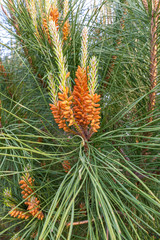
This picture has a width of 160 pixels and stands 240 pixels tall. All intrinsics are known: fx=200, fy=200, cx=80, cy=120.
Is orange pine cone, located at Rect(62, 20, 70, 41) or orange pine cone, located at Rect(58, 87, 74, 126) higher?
orange pine cone, located at Rect(62, 20, 70, 41)

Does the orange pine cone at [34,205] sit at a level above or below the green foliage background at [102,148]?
below

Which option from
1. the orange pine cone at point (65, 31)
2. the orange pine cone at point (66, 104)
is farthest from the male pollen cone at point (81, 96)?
the orange pine cone at point (65, 31)

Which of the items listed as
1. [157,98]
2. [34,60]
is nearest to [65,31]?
[34,60]

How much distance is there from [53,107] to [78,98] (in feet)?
0.19

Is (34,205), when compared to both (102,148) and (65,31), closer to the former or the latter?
(102,148)

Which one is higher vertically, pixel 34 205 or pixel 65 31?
pixel 65 31

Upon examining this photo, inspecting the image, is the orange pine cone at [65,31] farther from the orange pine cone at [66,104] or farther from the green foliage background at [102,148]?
the orange pine cone at [66,104]

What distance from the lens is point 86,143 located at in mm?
475

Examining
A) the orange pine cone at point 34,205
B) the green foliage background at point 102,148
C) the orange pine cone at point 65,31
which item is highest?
the orange pine cone at point 65,31

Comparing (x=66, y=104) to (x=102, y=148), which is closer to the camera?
(x=66, y=104)

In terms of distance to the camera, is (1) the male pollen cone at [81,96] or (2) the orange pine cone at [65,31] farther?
(2) the orange pine cone at [65,31]

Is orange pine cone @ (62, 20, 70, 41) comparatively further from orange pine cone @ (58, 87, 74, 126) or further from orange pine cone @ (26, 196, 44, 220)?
orange pine cone @ (26, 196, 44, 220)

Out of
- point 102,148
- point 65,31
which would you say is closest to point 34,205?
point 102,148

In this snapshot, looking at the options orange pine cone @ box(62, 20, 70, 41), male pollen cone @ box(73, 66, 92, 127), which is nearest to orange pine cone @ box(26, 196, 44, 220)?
male pollen cone @ box(73, 66, 92, 127)
